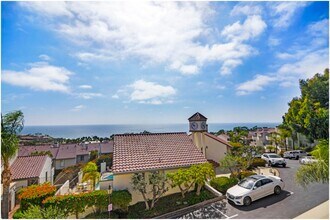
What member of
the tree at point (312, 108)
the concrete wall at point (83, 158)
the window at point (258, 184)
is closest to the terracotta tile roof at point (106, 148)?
the concrete wall at point (83, 158)

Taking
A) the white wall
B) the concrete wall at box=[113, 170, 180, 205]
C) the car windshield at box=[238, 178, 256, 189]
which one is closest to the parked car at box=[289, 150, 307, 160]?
the white wall

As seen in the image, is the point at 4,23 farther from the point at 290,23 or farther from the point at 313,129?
the point at 313,129

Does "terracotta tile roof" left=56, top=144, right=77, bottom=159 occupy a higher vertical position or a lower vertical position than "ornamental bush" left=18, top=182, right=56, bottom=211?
lower

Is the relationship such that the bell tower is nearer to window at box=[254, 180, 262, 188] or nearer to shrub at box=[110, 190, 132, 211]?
window at box=[254, 180, 262, 188]

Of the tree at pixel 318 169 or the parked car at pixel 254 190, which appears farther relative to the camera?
the parked car at pixel 254 190

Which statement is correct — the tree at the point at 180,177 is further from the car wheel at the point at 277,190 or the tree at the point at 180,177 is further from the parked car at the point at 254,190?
the car wheel at the point at 277,190

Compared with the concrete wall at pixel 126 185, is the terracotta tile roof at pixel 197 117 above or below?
above
